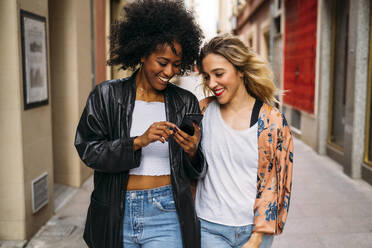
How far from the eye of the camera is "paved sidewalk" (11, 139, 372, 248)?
4.34 metres

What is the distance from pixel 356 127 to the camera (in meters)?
6.55

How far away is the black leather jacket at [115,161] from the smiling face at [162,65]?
0.10m

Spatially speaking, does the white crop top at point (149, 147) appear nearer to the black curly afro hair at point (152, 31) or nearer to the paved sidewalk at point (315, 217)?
the black curly afro hair at point (152, 31)

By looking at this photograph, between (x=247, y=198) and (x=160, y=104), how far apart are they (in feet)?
2.18

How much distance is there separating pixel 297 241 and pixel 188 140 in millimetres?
2777

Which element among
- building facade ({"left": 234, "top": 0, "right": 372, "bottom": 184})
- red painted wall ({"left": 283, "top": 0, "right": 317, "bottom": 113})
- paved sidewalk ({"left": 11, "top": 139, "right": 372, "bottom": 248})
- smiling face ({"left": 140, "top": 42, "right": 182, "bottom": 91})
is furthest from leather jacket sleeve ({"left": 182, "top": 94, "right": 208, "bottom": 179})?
red painted wall ({"left": 283, "top": 0, "right": 317, "bottom": 113})

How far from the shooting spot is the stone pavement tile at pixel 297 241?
14.0 feet

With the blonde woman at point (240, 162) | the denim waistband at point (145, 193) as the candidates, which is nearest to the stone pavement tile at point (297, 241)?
the blonde woman at point (240, 162)

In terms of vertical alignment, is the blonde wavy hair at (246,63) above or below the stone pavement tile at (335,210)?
above

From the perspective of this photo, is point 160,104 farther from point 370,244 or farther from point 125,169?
point 370,244

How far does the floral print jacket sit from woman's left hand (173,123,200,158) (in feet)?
1.08

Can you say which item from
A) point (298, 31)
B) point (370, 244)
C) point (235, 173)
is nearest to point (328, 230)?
point (370, 244)

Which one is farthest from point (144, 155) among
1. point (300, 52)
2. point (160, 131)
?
point (300, 52)

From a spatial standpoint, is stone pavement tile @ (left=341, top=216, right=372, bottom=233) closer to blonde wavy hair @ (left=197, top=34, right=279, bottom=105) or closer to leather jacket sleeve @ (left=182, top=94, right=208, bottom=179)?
blonde wavy hair @ (left=197, top=34, right=279, bottom=105)
